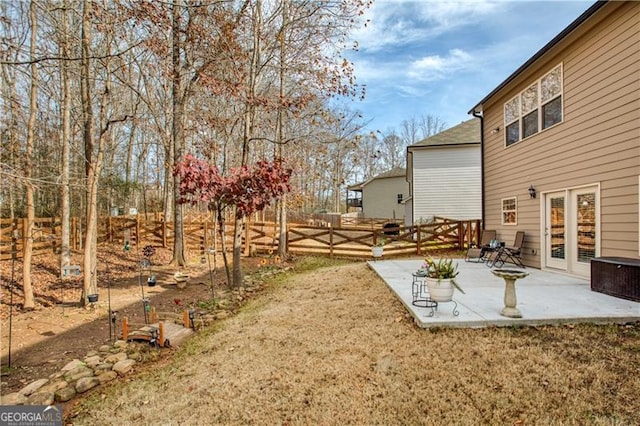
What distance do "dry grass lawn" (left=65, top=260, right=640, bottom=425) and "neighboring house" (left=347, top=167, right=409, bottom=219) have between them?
79.4 ft

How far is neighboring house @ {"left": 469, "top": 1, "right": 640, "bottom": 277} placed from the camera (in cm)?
515

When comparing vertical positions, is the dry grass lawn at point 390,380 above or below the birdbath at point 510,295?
below

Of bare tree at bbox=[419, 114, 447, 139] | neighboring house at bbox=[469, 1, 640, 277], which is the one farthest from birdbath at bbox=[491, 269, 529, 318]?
bare tree at bbox=[419, 114, 447, 139]

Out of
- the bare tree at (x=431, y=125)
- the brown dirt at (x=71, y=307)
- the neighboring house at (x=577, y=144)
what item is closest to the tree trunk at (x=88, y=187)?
the brown dirt at (x=71, y=307)

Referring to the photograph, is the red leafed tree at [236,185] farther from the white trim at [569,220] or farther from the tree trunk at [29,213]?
the white trim at [569,220]

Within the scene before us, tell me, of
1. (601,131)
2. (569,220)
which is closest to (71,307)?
(569,220)

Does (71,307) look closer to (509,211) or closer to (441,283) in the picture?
(441,283)

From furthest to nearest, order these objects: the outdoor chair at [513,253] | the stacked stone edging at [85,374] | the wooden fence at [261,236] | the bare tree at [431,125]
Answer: the bare tree at [431,125] < the wooden fence at [261,236] < the outdoor chair at [513,253] < the stacked stone edging at [85,374]

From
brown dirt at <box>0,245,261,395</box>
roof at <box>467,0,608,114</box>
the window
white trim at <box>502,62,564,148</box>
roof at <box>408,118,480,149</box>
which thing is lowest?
brown dirt at <box>0,245,261,395</box>

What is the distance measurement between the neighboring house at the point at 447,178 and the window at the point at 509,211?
7051mm

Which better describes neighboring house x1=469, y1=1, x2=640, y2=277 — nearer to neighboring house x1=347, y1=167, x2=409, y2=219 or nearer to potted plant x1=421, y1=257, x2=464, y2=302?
potted plant x1=421, y1=257, x2=464, y2=302

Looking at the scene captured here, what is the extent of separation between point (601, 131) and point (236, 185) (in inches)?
268

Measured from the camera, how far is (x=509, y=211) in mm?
8773

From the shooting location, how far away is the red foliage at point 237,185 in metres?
7.20
